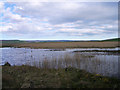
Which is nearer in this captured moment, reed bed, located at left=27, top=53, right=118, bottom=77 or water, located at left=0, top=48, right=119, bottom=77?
reed bed, located at left=27, top=53, right=118, bottom=77

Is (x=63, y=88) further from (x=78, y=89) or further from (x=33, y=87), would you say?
(x=33, y=87)

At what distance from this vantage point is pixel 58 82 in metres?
7.54

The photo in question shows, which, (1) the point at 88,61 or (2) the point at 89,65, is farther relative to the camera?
(1) the point at 88,61

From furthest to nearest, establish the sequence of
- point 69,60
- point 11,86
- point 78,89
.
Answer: point 69,60 → point 11,86 → point 78,89

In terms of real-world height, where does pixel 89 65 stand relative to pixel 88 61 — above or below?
below

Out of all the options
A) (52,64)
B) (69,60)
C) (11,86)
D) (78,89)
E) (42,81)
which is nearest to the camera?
(78,89)

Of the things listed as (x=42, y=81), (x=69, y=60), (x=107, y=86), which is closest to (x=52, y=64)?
(x=69, y=60)

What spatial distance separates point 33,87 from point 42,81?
87cm

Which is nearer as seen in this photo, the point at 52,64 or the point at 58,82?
the point at 58,82

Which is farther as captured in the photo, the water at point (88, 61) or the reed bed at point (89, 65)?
the water at point (88, 61)

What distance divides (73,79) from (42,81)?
2.16m

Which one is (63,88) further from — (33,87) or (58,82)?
(33,87)

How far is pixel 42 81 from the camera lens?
792cm

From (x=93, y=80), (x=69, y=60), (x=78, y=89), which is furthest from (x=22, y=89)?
(x=69, y=60)
